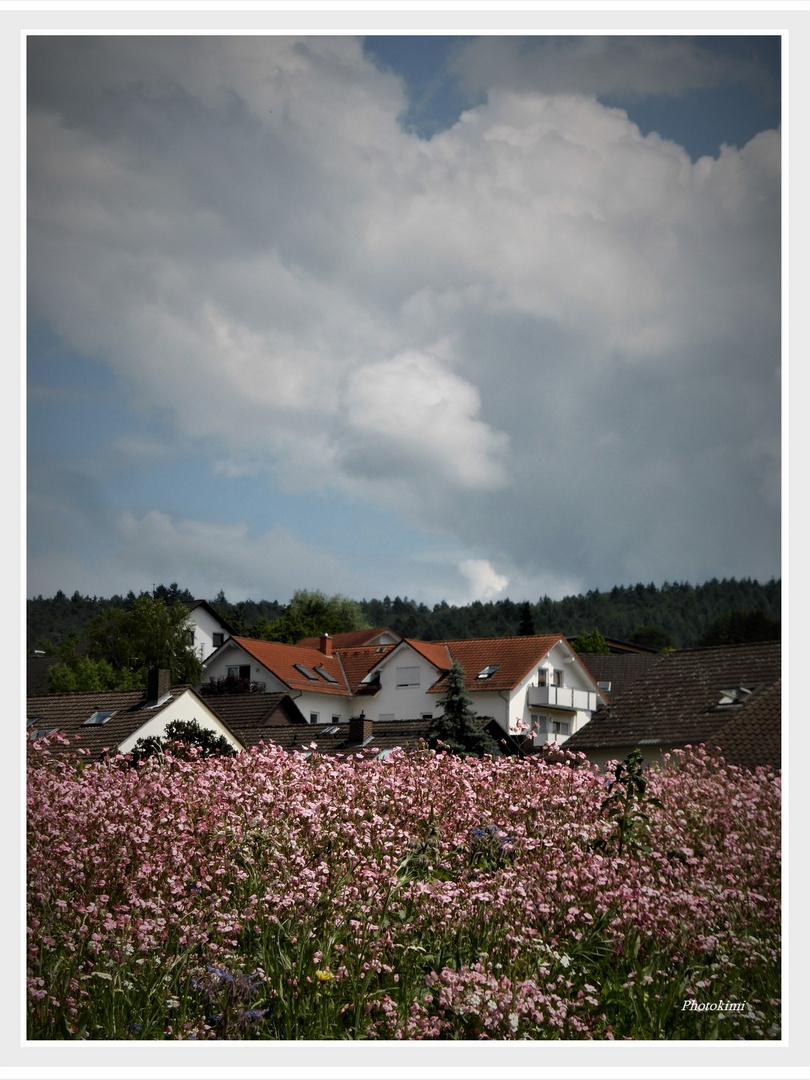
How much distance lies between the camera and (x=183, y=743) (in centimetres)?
495

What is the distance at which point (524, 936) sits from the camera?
3596 mm

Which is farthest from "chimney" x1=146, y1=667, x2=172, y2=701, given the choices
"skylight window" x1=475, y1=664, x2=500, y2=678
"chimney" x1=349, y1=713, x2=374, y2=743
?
"skylight window" x1=475, y1=664, x2=500, y2=678

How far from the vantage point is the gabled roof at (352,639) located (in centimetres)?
670

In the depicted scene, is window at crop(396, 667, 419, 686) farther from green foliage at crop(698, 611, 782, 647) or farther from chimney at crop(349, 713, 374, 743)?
green foliage at crop(698, 611, 782, 647)

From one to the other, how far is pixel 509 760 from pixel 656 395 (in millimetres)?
1825

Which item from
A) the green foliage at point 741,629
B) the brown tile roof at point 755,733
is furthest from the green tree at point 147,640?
the brown tile roof at point 755,733

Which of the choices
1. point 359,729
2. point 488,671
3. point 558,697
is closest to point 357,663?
point 488,671

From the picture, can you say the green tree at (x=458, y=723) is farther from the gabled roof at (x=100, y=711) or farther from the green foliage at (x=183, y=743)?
the green foliage at (x=183, y=743)

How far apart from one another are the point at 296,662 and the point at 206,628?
1.44m

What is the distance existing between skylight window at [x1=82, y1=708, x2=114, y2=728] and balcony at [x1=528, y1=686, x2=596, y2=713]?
8922 millimetres

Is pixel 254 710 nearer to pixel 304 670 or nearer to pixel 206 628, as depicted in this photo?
pixel 304 670

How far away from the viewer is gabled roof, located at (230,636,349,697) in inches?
267

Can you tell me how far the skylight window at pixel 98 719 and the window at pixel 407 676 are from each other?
315 centimetres

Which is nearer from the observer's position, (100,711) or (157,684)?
(100,711)
